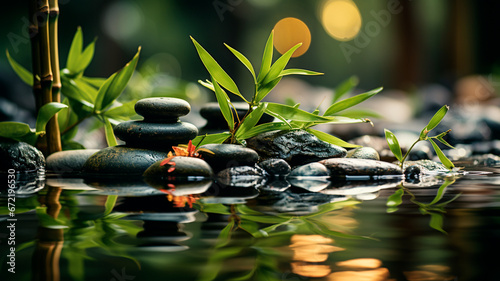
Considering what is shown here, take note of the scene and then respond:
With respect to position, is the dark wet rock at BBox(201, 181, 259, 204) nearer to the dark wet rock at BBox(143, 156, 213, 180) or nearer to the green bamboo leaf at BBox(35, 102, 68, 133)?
the dark wet rock at BBox(143, 156, 213, 180)

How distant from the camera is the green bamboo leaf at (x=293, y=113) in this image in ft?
10.3

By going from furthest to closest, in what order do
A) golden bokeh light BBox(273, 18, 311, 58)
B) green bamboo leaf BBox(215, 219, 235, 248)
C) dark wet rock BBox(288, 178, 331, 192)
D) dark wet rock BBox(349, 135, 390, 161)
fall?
golden bokeh light BBox(273, 18, 311, 58)
dark wet rock BBox(349, 135, 390, 161)
dark wet rock BBox(288, 178, 331, 192)
green bamboo leaf BBox(215, 219, 235, 248)

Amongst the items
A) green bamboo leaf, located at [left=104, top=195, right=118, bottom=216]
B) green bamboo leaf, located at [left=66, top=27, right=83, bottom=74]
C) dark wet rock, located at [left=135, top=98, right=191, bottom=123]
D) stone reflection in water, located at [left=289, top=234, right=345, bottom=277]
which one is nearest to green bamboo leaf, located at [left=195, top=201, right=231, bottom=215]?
green bamboo leaf, located at [left=104, top=195, right=118, bottom=216]

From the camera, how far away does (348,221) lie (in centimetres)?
154

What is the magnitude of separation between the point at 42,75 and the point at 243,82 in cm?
833

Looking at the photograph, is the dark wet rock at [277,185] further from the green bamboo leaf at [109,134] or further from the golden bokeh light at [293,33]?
the golden bokeh light at [293,33]

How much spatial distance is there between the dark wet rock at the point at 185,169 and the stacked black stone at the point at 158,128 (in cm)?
36

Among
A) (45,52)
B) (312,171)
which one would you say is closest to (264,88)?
(312,171)

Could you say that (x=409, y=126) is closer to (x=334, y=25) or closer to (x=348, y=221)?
(x=348, y=221)

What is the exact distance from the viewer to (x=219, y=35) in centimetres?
1040

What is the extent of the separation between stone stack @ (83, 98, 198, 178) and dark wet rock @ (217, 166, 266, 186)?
0.46 m

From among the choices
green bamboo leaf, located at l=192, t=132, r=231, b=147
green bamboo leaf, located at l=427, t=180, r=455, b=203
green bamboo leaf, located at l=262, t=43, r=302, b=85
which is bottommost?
green bamboo leaf, located at l=427, t=180, r=455, b=203

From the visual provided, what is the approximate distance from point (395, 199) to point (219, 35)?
8821 mm

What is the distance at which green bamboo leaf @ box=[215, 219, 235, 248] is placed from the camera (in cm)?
122
